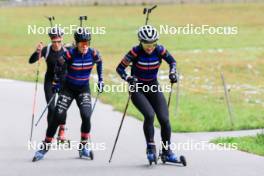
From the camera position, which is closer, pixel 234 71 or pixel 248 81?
pixel 248 81

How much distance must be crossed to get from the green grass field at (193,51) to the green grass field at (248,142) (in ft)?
7.17

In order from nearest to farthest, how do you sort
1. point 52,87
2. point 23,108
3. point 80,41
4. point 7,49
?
point 80,41
point 52,87
point 23,108
point 7,49

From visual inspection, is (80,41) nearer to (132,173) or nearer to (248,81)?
(132,173)

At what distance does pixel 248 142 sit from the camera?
600 inches

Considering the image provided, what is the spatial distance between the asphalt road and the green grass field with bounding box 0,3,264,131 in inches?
65.6

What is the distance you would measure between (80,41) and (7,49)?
47.3 metres

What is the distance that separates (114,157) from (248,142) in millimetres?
3116

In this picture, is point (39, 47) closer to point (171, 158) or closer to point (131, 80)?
point (131, 80)

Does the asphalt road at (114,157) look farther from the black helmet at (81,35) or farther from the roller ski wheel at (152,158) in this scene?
the black helmet at (81,35)

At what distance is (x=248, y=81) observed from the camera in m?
38.8

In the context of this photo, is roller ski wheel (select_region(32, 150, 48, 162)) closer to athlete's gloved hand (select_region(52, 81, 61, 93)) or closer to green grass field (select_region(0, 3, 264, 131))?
athlete's gloved hand (select_region(52, 81, 61, 93))

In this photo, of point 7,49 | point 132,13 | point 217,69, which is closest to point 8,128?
point 217,69

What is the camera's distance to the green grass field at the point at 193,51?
2228cm

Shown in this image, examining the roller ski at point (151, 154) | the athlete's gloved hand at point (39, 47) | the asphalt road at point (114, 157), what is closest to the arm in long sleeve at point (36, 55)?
the athlete's gloved hand at point (39, 47)
